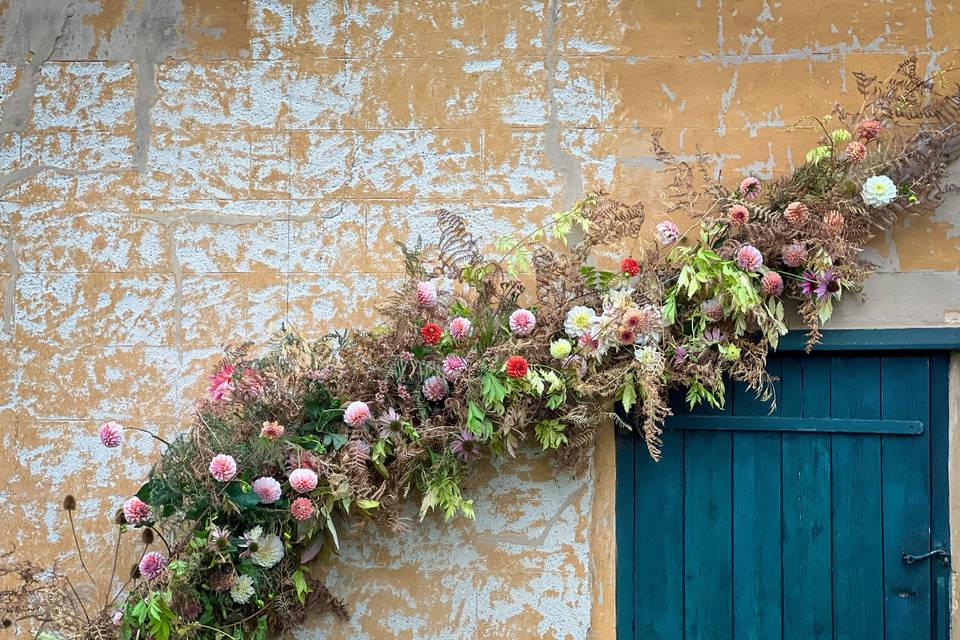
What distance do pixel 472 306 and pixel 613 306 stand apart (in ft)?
1.50

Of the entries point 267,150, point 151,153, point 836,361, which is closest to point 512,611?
point 836,361

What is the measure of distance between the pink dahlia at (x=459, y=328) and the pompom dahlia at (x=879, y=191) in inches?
50.7

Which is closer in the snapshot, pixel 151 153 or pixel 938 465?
pixel 938 465

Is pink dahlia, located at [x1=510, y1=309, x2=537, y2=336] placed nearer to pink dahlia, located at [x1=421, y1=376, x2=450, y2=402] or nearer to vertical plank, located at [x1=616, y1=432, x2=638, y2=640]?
pink dahlia, located at [x1=421, y1=376, x2=450, y2=402]

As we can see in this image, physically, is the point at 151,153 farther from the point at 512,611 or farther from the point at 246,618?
the point at 512,611

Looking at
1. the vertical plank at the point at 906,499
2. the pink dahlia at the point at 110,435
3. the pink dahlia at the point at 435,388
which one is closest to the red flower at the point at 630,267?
the pink dahlia at the point at 435,388

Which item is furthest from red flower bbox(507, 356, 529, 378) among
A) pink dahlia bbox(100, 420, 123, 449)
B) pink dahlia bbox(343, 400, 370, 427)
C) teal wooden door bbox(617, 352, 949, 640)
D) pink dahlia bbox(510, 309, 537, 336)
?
pink dahlia bbox(100, 420, 123, 449)

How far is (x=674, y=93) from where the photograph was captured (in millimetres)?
3217

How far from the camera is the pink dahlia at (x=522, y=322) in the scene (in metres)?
2.92

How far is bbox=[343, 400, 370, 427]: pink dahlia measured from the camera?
2.82 meters

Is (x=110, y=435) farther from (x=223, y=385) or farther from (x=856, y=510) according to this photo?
(x=856, y=510)

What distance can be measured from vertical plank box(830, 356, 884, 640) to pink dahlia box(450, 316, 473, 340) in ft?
4.00

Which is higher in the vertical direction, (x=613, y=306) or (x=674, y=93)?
(x=674, y=93)

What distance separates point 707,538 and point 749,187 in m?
1.15
